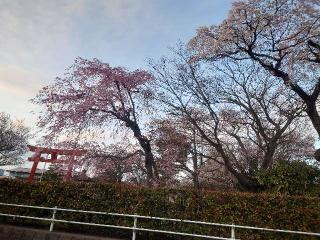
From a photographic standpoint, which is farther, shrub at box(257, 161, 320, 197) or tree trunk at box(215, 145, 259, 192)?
tree trunk at box(215, 145, 259, 192)

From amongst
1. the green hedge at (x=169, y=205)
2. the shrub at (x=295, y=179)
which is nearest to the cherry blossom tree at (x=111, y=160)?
the green hedge at (x=169, y=205)

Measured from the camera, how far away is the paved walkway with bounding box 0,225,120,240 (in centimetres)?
1008

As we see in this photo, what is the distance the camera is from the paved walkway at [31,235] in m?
10.1

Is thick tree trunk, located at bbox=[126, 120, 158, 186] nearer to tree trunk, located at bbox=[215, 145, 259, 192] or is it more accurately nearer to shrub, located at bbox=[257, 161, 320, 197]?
tree trunk, located at bbox=[215, 145, 259, 192]

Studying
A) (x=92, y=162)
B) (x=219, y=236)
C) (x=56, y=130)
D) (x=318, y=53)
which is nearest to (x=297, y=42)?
(x=318, y=53)

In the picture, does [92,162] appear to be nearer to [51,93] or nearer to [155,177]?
[155,177]

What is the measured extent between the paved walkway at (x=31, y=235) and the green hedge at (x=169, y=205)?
104 centimetres

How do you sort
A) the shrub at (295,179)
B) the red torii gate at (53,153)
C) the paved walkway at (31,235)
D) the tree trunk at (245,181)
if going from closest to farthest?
the paved walkway at (31,235) < the shrub at (295,179) < the tree trunk at (245,181) < the red torii gate at (53,153)

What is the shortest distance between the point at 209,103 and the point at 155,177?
427 cm

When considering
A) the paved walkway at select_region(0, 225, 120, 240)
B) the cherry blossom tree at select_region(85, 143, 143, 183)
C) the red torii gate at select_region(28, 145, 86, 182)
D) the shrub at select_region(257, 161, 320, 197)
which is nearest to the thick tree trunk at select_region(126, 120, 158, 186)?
the cherry blossom tree at select_region(85, 143, 143, 183)

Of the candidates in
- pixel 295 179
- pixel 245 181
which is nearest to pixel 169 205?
pixel 245 181

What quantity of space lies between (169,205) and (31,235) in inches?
183

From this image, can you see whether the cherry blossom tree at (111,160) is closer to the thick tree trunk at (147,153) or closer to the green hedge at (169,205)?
the thick tree trunk at (147,153)

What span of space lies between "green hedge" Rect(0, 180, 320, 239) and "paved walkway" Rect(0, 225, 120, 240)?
40.8 inches
